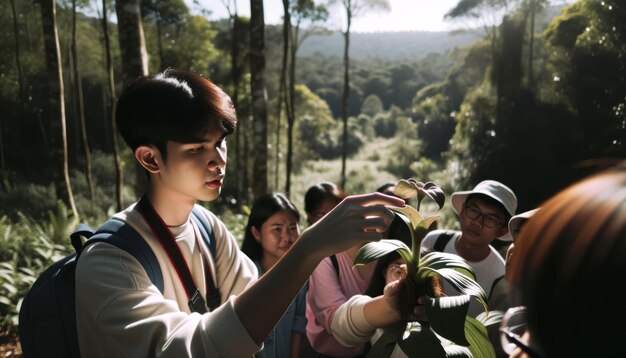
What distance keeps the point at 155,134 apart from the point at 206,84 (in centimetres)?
22

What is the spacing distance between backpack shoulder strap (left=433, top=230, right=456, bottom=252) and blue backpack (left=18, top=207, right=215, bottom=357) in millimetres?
1873

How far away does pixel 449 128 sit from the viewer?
38719 millimetres

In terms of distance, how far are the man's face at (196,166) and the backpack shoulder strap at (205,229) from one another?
0.21 meters

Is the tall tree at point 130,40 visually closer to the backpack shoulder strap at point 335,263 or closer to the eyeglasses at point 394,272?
the backpack shoulder strap at point 335,263

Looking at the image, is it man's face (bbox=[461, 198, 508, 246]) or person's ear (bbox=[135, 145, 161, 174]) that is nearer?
person's ear (bbox=[135, 145, 161, 174])

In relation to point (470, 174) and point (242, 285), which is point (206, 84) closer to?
point (242, 285)

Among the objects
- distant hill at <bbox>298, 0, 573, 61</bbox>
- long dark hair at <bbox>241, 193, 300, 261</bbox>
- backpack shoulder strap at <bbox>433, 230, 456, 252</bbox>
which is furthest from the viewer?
distant hill at <bbox>298, 0, 573, 61</bbox>

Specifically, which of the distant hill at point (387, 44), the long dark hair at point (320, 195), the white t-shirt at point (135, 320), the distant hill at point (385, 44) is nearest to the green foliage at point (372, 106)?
the long dark hair at point (320, 195)

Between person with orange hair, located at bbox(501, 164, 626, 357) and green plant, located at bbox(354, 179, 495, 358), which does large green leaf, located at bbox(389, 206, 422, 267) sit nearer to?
green plant, located at bbox(354, 179, 495, 358)

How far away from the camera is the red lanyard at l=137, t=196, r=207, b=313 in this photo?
1.24m

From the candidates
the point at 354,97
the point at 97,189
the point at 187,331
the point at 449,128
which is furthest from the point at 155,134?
the point at 354,97

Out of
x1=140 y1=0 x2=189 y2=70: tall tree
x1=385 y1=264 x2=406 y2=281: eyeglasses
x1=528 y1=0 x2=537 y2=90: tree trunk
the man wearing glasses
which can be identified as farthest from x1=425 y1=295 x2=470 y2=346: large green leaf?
x1=528 y1=0 x2=537 y2=90: tree trunk

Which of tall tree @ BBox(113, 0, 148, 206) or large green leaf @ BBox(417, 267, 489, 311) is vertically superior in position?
tall tree @ BBox(113, 0, 148, 206)

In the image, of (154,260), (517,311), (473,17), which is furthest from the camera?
(473,17)
